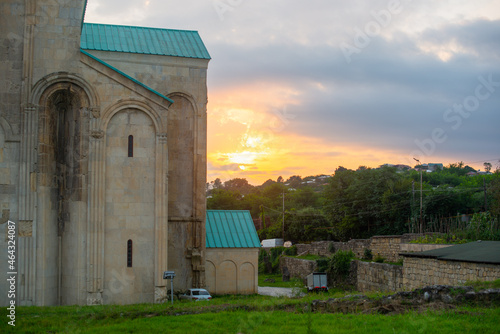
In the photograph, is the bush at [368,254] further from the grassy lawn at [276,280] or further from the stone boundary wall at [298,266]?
the grassy lawn at [276,280]

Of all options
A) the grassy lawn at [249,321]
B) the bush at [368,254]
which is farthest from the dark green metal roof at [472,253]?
the bush at [368,254]

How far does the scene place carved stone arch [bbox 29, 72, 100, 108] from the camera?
22109 mm

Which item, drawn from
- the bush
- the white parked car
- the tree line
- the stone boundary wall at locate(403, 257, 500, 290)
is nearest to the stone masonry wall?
the bush

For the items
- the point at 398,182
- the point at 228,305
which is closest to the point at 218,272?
the point at 228,305

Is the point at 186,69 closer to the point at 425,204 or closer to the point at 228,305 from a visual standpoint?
the point at 228,305

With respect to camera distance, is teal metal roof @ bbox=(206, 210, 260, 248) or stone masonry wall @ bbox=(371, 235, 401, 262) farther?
stone masonry wall @ bbox=(371, 235, 401, 262)

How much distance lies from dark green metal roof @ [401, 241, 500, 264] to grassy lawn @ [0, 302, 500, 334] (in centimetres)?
586

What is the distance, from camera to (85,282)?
71.8 feet

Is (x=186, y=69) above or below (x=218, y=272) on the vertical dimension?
above

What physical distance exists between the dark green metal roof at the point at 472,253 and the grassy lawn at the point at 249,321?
5.86 meters

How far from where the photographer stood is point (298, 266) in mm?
49281

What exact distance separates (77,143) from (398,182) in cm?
4429

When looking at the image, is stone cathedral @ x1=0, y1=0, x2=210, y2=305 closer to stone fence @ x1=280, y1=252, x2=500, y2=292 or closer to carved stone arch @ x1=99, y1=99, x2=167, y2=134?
carved stone arch @ x1=99, y1=99, x2=167, y2=134

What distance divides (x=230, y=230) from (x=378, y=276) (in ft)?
29.3
